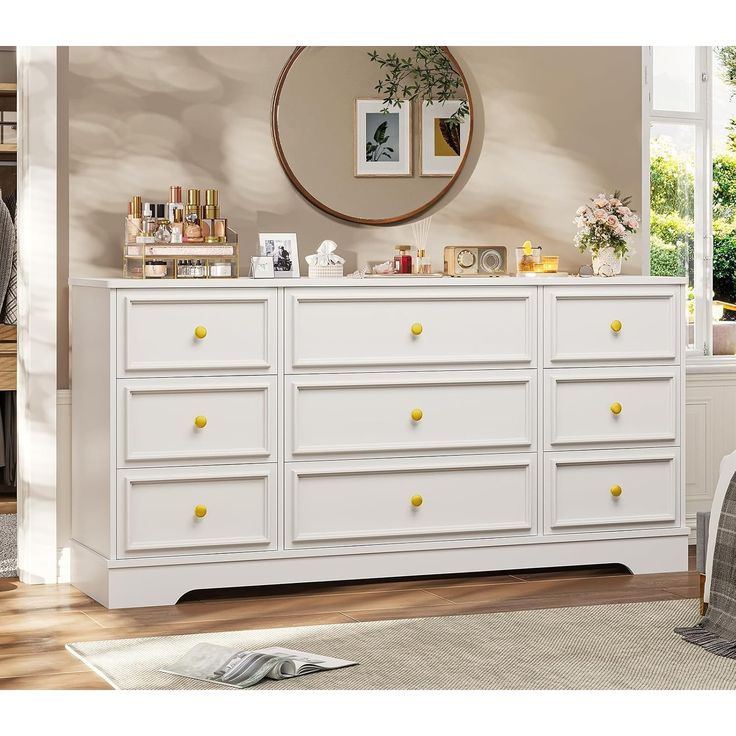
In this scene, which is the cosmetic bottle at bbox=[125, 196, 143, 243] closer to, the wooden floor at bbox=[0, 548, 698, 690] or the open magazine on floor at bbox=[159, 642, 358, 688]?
the wooden floor at bbox=[0, 548, 698, 690]

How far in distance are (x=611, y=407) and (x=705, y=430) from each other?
0.99 metres

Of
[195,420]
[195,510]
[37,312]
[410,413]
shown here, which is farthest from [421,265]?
[37,312]

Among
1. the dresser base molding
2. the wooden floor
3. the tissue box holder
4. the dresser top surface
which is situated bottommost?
the wooden floor

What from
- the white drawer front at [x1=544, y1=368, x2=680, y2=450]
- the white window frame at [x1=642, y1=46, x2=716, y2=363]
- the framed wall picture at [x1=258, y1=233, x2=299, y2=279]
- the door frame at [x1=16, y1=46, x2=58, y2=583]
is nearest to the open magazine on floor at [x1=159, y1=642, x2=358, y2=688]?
the door frame at [x1=16, y1=46, x2=58, y2=583]

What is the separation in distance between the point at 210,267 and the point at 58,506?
106 centimetres

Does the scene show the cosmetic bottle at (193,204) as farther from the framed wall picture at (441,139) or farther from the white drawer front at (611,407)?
the white drawer front at (611,407)

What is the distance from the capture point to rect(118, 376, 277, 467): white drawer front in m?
3.68

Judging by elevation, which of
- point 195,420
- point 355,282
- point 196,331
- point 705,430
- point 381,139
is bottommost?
point 705,430

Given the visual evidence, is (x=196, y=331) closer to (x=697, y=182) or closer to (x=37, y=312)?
(x=37, y=312)

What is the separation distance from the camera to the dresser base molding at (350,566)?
3742 millimetres

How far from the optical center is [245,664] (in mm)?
2900

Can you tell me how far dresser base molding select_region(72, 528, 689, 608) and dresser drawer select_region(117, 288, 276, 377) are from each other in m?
0.67

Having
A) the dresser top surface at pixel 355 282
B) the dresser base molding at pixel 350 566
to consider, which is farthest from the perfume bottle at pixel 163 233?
the dresser base molding at pixel 350 566

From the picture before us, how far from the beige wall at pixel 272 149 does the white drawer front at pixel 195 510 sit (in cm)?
90
